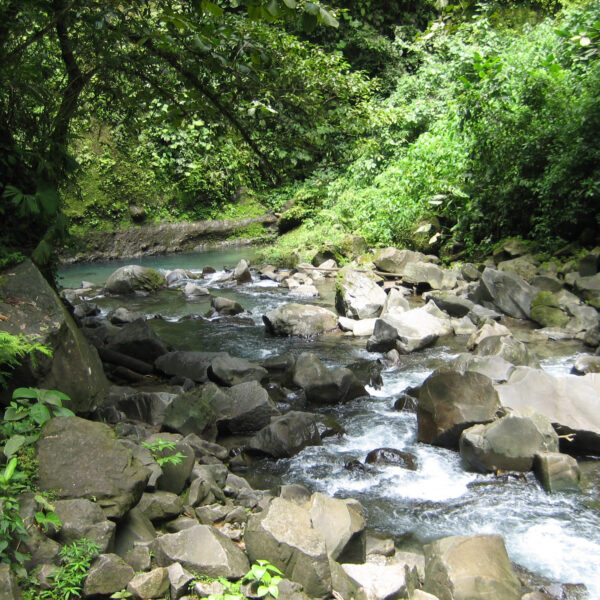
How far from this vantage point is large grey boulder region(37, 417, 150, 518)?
9.50 ft

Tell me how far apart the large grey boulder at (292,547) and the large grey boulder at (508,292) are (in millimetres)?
7303

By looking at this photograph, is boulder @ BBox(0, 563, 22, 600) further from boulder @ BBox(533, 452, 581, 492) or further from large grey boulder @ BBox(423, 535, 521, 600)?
boulder @ BBox(533, 452, 581, 492)

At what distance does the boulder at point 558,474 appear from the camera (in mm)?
4465

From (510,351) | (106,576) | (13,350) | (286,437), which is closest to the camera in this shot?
(106,576)

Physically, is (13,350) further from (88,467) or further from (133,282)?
(133,282)

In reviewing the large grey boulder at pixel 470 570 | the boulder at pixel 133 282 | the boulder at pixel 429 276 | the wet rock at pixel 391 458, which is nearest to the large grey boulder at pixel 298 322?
the boulder at pixel 429 276

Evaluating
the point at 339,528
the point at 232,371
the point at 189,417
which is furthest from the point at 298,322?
the point at 339,528

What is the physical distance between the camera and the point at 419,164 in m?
14.0

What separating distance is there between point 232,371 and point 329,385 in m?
1.38

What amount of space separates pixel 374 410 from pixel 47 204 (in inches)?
165

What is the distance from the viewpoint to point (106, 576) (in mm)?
2436

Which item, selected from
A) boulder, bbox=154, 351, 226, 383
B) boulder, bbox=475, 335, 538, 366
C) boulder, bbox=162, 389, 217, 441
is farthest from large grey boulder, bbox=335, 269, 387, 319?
boulder, bbox=162, 389, 217, 441

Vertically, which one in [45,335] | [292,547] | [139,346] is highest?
[45,335]

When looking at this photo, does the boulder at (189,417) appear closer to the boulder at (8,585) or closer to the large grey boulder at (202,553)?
the large grey boulder at (202,553)
